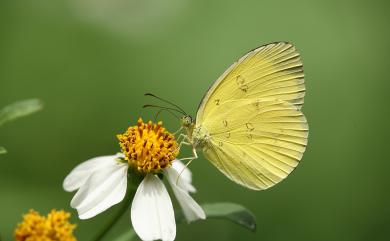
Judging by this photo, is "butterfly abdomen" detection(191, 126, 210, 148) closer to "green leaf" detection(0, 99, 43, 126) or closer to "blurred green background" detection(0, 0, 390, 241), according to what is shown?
"green leaf" detection(0, 99, 43, 126)

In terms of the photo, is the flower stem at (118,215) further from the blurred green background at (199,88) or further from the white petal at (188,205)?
the blurred green background at (199,88)

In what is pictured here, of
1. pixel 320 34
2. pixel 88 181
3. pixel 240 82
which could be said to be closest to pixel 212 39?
pixel 320 34

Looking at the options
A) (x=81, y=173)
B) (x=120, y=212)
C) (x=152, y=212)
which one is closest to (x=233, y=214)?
(x=152, y=212)

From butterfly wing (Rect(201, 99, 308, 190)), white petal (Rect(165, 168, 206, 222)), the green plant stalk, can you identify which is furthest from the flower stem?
butterfly wing (Rect(201, 99, 308, 190))

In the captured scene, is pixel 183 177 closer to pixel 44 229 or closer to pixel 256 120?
pixel 256 120

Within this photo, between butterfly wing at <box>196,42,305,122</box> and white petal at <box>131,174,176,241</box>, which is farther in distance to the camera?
butterfly wing at <box>196,42,305,122</box>

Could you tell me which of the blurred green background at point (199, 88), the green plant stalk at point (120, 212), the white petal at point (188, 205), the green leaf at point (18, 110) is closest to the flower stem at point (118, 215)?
the green plant stalk at point (120, 212)
